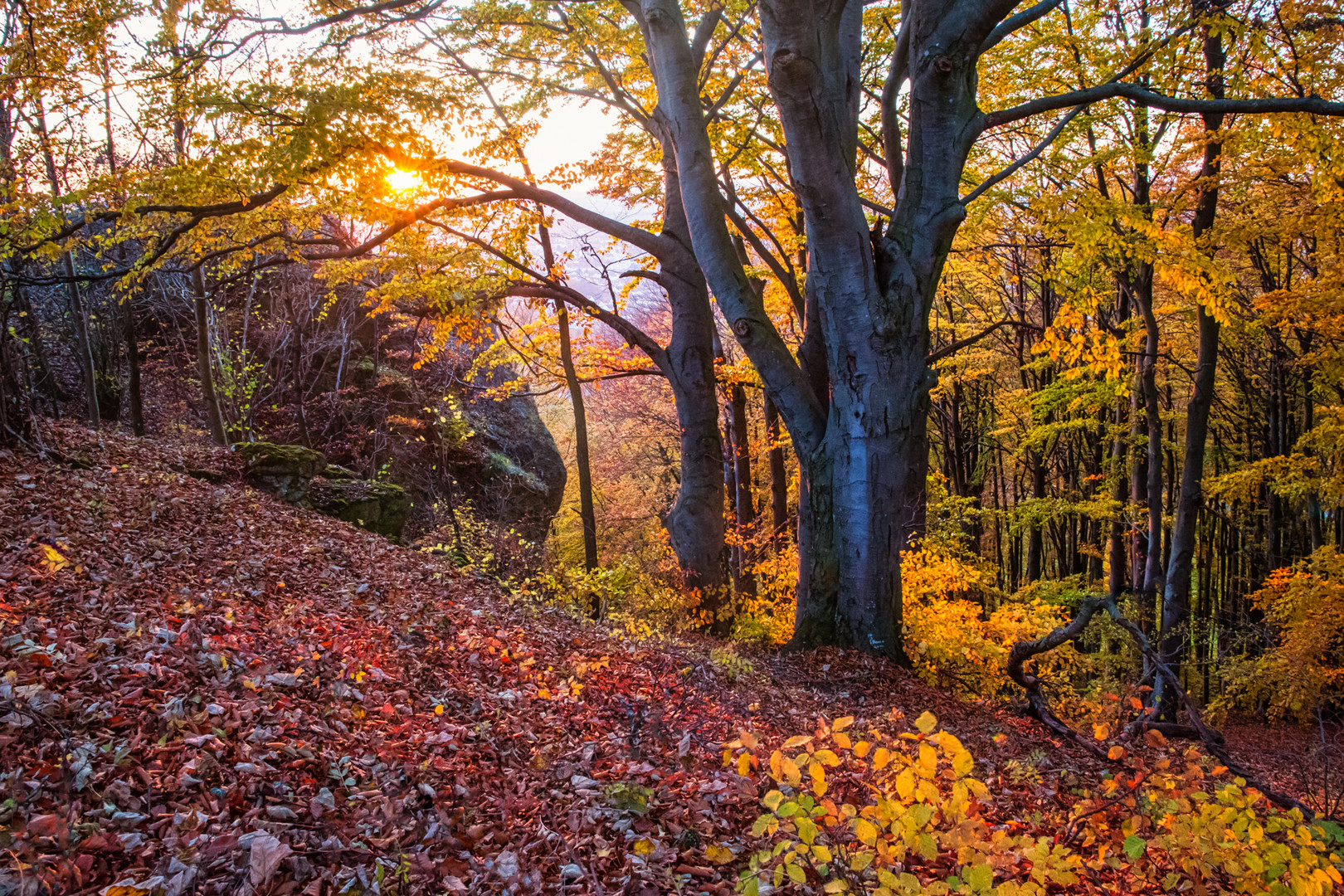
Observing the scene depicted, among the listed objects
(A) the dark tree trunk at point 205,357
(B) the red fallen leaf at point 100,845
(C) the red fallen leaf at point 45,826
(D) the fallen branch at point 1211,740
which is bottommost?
(D) the fallen branch at point 1211,740

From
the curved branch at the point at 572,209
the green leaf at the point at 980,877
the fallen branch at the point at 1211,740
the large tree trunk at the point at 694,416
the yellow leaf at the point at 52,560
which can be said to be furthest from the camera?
the large tree trunk at the point at 694,416

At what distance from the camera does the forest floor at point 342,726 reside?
7.34ft

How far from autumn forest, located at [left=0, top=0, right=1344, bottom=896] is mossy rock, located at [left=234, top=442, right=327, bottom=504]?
0.26 ft

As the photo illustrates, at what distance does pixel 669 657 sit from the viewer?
227 inches

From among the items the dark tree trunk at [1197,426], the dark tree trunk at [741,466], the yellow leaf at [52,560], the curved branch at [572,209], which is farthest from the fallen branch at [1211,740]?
the dark tree trunk at [741,466]

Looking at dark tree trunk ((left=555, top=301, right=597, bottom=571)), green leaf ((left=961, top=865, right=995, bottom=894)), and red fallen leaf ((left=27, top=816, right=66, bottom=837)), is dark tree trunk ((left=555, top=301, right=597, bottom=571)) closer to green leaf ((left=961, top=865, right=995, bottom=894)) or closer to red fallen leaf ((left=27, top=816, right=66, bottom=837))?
red fallen leaf ((left=27, top=816, right=66, bottom=837))

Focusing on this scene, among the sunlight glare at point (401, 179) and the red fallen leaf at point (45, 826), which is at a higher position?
the sunlight glare at point (401, 179)

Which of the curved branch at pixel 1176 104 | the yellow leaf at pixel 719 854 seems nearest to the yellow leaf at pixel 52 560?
the yellow leaf at pixel 719 854

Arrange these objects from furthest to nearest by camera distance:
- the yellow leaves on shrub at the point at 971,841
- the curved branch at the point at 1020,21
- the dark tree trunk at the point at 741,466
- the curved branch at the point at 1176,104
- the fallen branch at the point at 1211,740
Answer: the dark tree trunk at the point at 741,466 < the curved branch at the point at 1020,21 < the curved branch at the point at 1176,104 < the fallen branch at the point at 1211,740 < the yellow leaves on shrub at the point at 971,841

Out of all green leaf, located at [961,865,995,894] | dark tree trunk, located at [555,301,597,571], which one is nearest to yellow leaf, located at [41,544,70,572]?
green leaf, located at [961,865,995,894]

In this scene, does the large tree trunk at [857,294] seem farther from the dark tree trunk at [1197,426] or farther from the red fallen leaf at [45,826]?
the red fallen leaf at [45,826]

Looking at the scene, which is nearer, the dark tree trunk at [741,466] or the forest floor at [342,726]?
the forest floor at [342,726]

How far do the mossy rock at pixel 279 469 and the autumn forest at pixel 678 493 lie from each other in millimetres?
78

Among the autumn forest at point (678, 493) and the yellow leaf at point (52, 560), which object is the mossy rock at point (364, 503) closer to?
the autumn forest at point (678, 493)
